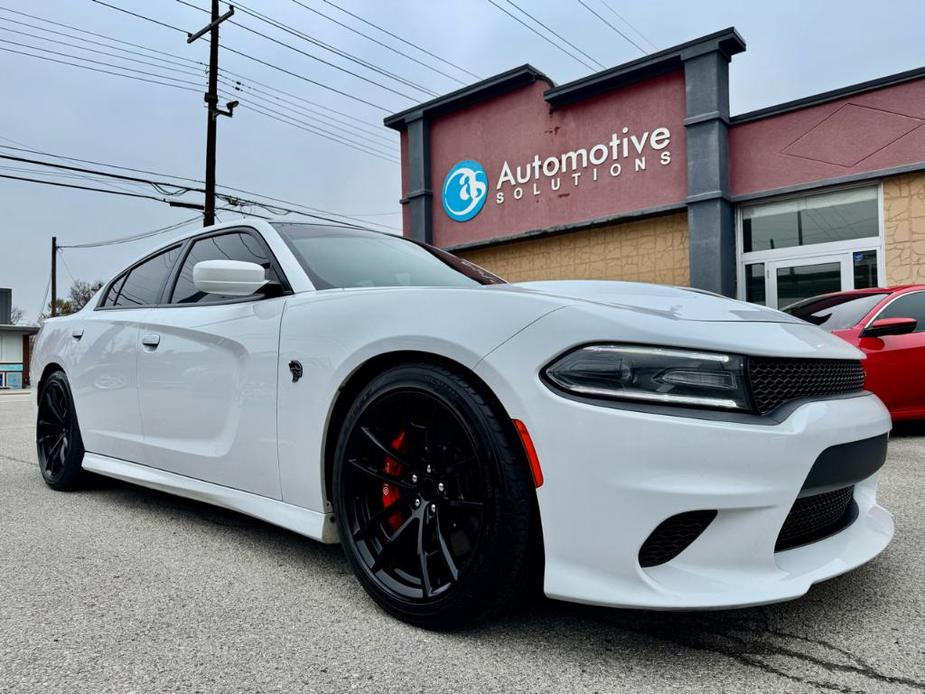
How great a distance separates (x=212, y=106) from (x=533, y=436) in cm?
1730

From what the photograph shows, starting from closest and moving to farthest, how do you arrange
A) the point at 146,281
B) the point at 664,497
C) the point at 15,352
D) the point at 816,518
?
the point at 664,497 < the point at 816,518 < the point at 146,281 < the point at 15,352

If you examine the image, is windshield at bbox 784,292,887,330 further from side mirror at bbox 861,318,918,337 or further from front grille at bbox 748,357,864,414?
front grille at bbox 748,357,864,414

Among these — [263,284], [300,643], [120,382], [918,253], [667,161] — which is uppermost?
[667,161]

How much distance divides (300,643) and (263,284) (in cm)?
126

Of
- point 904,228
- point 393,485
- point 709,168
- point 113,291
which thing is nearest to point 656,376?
point 393,485

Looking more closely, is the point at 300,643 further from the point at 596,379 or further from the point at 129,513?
the point at 129,513

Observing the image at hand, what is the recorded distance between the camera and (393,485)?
2.04m

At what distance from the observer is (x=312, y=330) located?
2.33m

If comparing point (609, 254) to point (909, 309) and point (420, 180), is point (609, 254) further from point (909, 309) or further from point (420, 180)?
point (909, 309)

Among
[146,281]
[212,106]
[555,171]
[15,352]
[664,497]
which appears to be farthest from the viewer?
[15,352]

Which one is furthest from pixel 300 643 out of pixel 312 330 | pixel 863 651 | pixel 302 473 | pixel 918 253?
pixel 918 253

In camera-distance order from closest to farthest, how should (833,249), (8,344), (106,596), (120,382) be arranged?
(106,596), (120,382), (833,249), (8,344)

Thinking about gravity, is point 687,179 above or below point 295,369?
above

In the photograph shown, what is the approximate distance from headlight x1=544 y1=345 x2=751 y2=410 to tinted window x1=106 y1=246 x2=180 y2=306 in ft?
7.88
